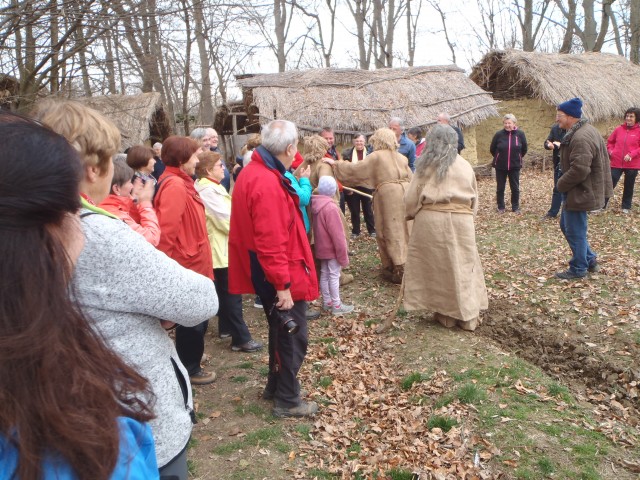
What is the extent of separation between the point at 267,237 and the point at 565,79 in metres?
17.2

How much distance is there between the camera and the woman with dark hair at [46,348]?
0.89 m

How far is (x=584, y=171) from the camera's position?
583 centimetres

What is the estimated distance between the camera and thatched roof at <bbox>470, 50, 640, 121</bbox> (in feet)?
54.6

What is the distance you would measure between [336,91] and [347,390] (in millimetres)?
11937

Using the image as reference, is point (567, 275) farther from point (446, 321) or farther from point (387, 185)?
point (387, 185)

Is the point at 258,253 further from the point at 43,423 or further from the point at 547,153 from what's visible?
the point at 547,153

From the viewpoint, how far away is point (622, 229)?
8336mm

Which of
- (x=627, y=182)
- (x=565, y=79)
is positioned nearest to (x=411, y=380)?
(x=627, y=182)

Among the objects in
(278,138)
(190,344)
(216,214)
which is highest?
(278,138)

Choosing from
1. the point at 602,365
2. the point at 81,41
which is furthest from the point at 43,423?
the point at 81,41

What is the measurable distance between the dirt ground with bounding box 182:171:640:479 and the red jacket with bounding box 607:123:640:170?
10.8 ft

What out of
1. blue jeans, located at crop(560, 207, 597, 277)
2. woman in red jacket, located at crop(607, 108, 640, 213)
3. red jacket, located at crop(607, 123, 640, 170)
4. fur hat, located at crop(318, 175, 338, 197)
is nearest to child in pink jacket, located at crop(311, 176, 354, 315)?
fur hat, located at crop(318, 175, 338, 197)

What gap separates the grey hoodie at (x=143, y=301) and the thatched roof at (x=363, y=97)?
12.5 m

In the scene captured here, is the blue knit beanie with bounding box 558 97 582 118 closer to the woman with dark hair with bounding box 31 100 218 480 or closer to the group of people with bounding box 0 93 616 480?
the group of people with bounding box 0 93 616 480
